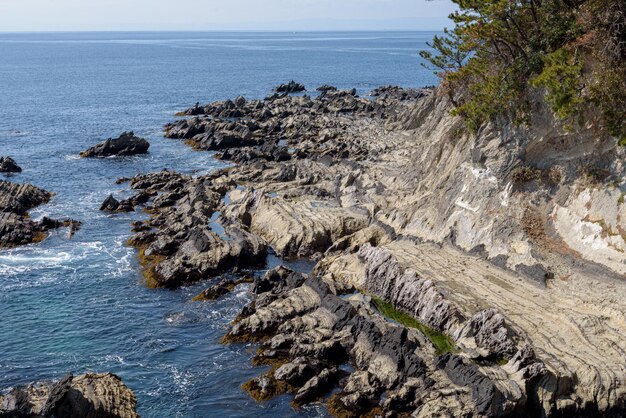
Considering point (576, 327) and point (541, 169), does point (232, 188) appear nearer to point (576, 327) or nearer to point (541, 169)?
point (541, 169)

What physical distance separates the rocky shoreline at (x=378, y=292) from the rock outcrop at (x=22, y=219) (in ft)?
28.2

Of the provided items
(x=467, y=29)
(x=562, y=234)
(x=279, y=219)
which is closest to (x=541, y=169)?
(x=562, y=234)

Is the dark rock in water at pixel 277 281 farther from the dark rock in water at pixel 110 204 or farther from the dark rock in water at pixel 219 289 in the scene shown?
the dark rock in water at pixel 110 204

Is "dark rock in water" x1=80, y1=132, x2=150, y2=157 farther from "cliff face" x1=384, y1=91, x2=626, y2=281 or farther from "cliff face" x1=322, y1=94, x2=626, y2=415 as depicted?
"cliff face" x1=384, y1=91, x2=626, y2=281

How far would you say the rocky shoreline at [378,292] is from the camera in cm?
3034

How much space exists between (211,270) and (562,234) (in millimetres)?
25547

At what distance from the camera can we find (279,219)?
5572cm

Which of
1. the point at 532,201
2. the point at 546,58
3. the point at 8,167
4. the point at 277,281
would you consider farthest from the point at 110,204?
the point at 546,58

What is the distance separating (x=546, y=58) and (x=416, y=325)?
20521mm

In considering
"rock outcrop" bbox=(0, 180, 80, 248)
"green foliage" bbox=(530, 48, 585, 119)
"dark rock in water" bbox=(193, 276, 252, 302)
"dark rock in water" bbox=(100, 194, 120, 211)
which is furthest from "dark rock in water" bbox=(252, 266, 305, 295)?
"dark rock in water" bbox=(100, 194, 120, 211)

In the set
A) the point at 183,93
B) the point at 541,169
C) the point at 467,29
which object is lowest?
the point at 183,93

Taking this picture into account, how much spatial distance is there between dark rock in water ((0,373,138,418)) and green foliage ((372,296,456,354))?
16602 millimetres

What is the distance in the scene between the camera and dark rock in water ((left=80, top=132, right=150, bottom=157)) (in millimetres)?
91125

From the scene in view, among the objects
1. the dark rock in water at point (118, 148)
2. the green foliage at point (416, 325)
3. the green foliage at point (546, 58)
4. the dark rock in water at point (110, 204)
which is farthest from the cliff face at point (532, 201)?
the dark rock in water at point (118, 148)
